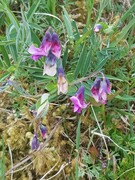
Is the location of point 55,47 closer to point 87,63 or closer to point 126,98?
point 87,63

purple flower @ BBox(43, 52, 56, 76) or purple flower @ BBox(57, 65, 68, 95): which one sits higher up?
purple flower @ BBox(43, 52, 56, 76)

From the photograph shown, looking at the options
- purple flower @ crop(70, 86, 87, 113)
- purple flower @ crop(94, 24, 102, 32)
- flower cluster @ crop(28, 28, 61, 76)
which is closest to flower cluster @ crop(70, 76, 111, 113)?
purple flower @ crop(70, 86, 87, 113)

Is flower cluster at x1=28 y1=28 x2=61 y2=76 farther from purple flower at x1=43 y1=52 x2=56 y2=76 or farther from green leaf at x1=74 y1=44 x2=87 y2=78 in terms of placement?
green leaf at x1=74 y1=44 x2=87 y2=78

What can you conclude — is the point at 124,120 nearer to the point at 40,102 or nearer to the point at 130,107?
the point at 130,107

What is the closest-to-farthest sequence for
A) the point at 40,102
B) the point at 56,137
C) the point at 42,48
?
the point at 42,48 < the point at 40,102 < the point at 56,137

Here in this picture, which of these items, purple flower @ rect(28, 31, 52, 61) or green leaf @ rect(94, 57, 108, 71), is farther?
green leaf @ rect(94, 57, 108, 71)

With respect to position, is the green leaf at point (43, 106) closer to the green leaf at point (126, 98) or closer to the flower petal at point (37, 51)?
the flower petal at point (37, 51)

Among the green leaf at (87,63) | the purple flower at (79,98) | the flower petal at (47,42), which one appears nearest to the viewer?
the flower petal at (47,42)

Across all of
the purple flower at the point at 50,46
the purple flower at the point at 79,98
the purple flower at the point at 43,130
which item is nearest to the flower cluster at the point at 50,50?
the purple flower at the point at 50,46

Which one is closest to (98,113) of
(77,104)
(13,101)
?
→ (77,104)
